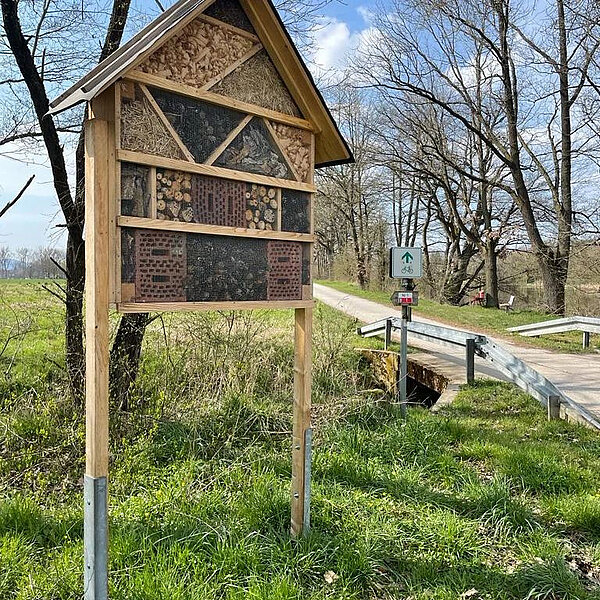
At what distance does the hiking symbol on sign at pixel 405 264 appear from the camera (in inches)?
293

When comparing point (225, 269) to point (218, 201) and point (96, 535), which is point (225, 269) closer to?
point (218, 201)

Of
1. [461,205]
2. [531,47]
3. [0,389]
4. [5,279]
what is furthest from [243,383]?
[461,205]

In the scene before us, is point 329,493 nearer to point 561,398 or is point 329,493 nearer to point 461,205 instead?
point 561,398

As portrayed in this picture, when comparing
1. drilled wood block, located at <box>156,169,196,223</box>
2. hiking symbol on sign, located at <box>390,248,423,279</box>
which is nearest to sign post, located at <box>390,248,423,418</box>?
hiking symbol on sign, located at <box>390,248,423,279</box>

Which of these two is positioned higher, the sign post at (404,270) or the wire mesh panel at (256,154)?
the wire mesh panel at (256,154)

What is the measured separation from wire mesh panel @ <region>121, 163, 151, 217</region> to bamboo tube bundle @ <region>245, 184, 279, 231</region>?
0.75m

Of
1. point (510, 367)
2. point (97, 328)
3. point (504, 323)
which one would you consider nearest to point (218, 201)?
point (97, 328)

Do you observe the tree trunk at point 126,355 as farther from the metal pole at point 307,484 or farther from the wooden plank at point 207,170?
the wooden plank at point 207,170

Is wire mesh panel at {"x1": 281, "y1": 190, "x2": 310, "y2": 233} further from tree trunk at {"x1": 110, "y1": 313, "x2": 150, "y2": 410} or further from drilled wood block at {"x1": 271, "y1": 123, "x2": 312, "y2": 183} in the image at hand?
tree trunk at {"x1": 110, "y1": 313, "x2": 150, "y2": 410}

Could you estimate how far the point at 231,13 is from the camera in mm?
3295

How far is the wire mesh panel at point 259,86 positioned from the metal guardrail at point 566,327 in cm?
981

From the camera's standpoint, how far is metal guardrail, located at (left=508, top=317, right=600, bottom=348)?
36.2ft

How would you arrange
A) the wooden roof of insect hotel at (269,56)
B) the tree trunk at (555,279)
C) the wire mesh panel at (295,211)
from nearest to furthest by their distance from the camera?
1. the wooden roof of insect hotel at (269,56)
2. the wire mesh panel at (295,211)
3. the tree trunk at (555,279)

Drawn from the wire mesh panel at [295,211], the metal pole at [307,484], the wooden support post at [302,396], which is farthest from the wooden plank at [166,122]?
the metal pole at [307,484]
